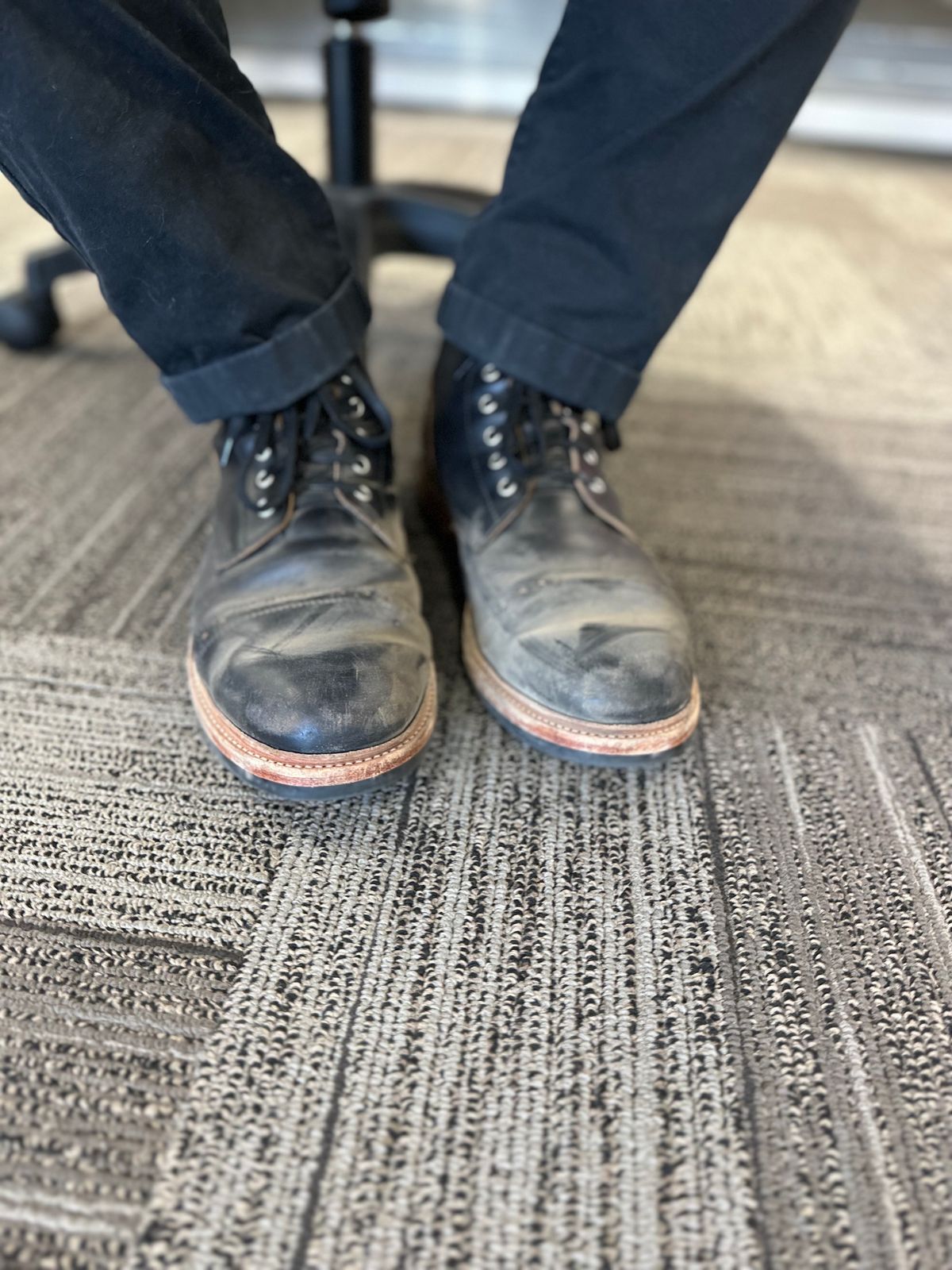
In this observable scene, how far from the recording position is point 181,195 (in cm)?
43

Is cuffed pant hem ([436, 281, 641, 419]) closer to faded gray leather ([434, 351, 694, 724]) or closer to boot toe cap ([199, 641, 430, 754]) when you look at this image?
faded gray leather ([434, 351, 694, 724])

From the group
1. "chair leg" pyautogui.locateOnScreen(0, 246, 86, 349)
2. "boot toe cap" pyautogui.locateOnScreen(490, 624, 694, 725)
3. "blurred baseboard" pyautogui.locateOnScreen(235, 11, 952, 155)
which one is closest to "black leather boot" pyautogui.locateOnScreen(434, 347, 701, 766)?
"boot toe cap" pyautogui.locateOnScreen(490, 624, 694, 725)

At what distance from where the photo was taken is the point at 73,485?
69 centimetres

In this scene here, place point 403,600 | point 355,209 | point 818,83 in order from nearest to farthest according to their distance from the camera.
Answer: point 403,600 < point 355,209 < point 818,83

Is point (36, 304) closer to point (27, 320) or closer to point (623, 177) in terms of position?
point (27, 320)

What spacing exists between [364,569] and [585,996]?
24 cm

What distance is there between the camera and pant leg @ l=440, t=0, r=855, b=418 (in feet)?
1.50

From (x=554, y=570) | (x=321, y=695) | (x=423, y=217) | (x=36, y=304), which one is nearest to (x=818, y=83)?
(x=423, y=217)

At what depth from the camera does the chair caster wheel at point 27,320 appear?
34.1 inches

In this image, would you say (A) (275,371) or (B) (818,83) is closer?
(A) (275,371)

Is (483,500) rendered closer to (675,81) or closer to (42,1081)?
(675,81)

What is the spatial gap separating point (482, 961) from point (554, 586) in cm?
20

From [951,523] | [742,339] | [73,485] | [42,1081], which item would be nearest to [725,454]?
[951,523]

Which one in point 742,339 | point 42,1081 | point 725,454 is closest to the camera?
point 42,1081
